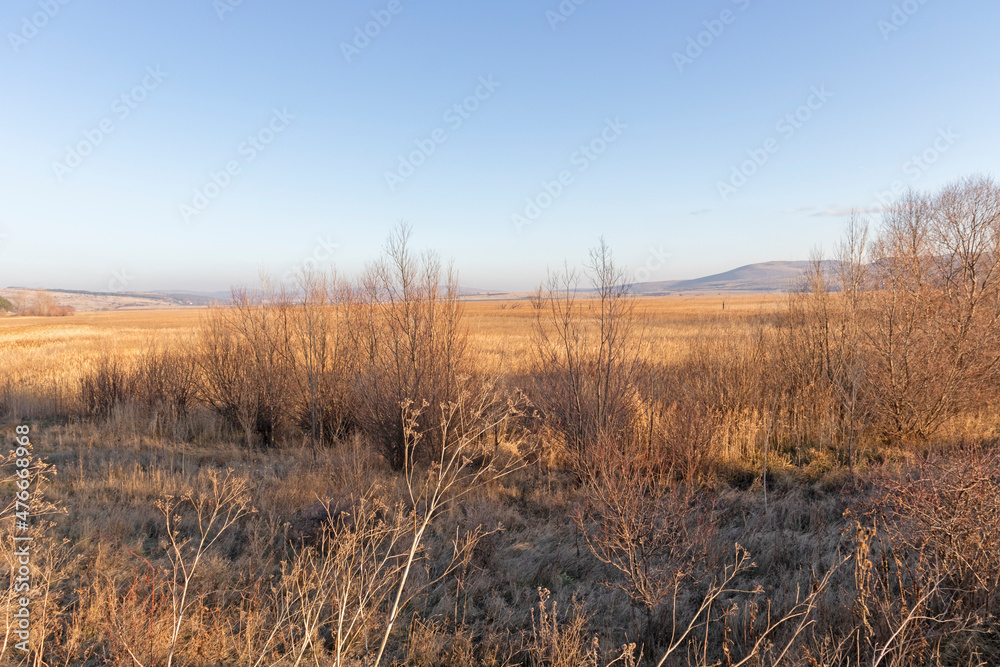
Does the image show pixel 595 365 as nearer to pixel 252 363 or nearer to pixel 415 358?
pixel 415 358

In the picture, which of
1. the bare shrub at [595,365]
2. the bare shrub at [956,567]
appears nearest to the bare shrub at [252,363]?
the bare shrub at [595,365]

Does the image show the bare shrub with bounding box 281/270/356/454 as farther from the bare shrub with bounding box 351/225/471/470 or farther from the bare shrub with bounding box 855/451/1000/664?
the bare shrub with bounding box 855/451/1000/664

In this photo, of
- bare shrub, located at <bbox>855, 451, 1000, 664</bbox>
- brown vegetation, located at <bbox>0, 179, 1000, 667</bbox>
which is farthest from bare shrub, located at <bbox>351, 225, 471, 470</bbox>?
bare shrub, located at <bbox>855, 451, 1000, 664</bbox>

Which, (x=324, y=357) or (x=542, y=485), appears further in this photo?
(x=324, y=357)

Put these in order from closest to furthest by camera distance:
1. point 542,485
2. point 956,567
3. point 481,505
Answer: point 956,567, point 481,505, point 542,485

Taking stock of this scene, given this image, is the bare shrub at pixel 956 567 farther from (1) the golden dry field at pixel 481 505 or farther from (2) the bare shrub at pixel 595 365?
(2) the bare shrub at pixel 595 365

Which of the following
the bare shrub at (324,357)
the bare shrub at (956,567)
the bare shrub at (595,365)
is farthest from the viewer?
the bare shrub at (324,357)

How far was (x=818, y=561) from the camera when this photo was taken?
459 cm

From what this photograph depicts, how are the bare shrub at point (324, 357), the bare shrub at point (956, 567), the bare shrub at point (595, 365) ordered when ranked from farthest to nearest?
the bare shrub at point (324, 357)
the bare shrub at point (595, 365)
the bare shrub at point (956, 567)

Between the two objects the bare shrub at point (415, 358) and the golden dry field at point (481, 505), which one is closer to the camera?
the golden dry field at point (481, 505)

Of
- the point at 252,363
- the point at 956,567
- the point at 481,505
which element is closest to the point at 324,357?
the point at 252,363

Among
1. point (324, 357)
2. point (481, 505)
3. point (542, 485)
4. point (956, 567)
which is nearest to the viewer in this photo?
point (956, 567)

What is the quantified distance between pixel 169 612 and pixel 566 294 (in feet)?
17.7

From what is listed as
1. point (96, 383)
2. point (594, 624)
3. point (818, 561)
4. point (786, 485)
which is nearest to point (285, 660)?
point (594, 624)
